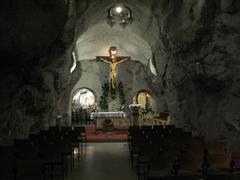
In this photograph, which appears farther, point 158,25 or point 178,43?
point 158,25

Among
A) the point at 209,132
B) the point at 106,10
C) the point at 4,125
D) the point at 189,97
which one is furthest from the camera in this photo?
the point at 106,10

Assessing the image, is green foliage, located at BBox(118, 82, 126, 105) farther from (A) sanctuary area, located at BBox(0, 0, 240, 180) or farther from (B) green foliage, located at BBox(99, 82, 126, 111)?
(A) sanctuary area, located at BBox(0, 0, 240, 180)

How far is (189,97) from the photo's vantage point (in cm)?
1370

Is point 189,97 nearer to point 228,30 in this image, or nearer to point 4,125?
point 228,30

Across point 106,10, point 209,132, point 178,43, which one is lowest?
point 209,132

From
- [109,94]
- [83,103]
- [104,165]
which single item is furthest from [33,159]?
[83,103]

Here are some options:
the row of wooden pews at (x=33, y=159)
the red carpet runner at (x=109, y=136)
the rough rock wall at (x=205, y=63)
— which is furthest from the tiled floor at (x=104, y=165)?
the rough rock wall at (x=205, y=63)

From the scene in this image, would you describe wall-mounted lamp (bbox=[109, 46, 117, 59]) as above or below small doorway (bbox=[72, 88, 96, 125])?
above

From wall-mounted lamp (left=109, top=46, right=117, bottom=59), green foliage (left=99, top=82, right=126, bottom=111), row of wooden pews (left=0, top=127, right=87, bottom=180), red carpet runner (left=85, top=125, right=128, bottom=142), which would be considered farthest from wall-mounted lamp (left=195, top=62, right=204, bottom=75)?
green foliage (left=99, top=82, right=126, bottom=111)

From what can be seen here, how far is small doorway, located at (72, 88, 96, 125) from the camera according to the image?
25.0m

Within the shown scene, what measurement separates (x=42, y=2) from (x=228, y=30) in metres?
5.12

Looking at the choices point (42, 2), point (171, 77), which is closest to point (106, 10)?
point (171, 77)

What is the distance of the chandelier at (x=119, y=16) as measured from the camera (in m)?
17.1

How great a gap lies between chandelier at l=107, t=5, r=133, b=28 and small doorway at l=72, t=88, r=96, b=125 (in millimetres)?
8394
